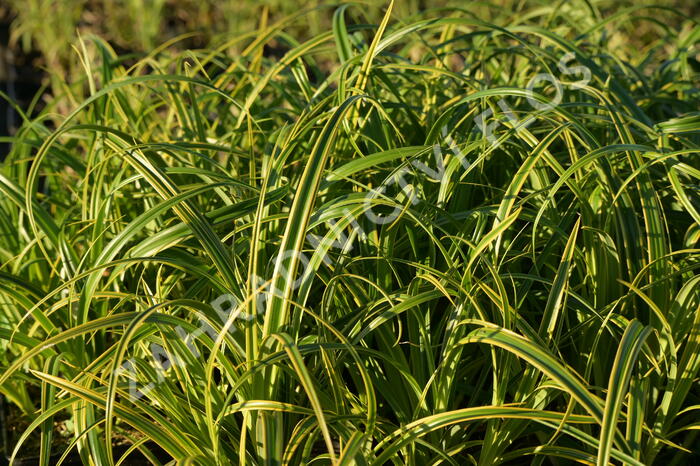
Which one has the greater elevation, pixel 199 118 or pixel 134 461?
pixel 199 118

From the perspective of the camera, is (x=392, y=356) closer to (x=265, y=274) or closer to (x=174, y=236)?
(x=265, y=274)

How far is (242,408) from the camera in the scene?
1.00 m

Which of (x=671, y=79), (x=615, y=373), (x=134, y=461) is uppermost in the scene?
(x=671, y=79)

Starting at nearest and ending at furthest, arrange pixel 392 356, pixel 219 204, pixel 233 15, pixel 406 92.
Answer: pixel 392 356 → pixel 219 204 → pixel 406 92 → pixel 233 15

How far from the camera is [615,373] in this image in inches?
34.4

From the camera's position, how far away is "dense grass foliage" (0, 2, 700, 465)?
1.00 m

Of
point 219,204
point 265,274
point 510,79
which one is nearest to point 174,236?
point 265,274

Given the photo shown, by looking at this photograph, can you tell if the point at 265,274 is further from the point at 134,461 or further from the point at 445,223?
the point at 134,461

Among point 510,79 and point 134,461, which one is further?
Result: point 510,79

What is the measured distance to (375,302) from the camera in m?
1.13

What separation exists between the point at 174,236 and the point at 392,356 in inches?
16.0

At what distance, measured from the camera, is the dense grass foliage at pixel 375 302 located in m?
1.00

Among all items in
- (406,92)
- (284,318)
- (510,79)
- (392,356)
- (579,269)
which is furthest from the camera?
(510,79)

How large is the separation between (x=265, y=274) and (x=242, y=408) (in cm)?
23
